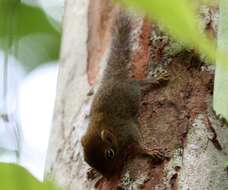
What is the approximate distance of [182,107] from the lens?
5.07 ft

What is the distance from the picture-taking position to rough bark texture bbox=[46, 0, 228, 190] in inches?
55.1

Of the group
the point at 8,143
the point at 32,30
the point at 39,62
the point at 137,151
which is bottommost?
the point at 137,151

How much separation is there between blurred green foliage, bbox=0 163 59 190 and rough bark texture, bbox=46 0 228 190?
2.57ft

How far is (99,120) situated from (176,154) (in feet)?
3.99

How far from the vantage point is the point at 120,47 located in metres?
2.21

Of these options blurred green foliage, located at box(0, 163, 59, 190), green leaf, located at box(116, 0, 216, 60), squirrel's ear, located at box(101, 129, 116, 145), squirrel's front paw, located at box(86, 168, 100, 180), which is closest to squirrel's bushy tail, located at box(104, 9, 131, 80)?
squirrel's ear, located at box(101, 129, 116, 145)

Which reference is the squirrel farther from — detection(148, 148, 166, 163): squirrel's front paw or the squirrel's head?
detection(148, 148, 166, 163): squirrel's front paw

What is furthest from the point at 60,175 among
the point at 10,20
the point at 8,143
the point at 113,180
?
the point at 10,20

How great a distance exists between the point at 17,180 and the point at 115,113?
225 centimetres

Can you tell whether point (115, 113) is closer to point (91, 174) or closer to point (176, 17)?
point (91, 174)

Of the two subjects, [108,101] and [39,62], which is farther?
[108,101]

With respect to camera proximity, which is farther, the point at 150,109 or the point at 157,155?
the point at 150,109

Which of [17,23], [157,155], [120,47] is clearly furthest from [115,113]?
[17,23]

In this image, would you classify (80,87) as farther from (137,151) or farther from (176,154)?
(176,154)
